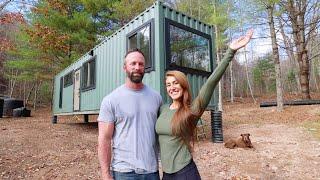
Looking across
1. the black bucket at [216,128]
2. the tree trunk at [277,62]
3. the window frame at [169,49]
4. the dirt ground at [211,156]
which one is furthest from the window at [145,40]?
the tree trunk at [277,62]

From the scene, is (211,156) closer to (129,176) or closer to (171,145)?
(171,145)

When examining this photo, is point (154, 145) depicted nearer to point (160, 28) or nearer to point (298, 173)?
point (298, 173)

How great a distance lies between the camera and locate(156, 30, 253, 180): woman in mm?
2508

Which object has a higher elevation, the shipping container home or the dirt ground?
the shipping container home

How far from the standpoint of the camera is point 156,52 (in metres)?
7.50

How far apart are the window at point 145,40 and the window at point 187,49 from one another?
0.44 m

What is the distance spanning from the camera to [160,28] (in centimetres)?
759

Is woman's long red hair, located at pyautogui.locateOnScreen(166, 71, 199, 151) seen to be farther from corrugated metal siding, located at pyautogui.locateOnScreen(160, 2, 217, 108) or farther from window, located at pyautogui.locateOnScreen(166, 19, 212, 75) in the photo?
window, located at pyautogui.locateOnScreen(166, 19, 212, 75)

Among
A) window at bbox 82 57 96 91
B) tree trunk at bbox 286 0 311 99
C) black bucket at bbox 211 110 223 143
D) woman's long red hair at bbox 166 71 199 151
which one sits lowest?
black bucket at bbox 211 110 223 143

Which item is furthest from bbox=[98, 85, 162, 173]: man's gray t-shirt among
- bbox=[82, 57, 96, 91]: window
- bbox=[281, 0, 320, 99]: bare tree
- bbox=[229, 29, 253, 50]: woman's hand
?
bbox=[281, 0, 320, 99]: bare tree

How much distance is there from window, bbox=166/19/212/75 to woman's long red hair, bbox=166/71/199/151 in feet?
16.2

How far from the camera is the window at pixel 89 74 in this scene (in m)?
11.7

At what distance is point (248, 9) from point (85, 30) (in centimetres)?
1086

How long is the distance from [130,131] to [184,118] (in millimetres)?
463
